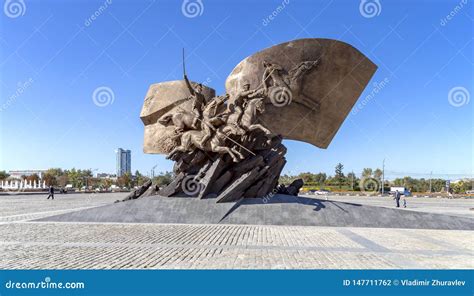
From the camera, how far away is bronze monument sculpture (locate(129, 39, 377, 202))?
14477mm

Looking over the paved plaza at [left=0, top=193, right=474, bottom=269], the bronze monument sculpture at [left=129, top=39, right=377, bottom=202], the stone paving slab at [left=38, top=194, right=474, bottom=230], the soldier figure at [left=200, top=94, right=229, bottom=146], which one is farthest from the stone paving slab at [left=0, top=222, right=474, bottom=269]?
the soldier figure at [left=200, top=94, right=229, bottom=146]

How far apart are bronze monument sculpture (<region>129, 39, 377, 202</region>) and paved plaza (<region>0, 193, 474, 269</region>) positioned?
3.50 metres

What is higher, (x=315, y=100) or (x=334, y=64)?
(x=334, y=64)

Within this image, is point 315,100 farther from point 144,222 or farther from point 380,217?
point 144,222

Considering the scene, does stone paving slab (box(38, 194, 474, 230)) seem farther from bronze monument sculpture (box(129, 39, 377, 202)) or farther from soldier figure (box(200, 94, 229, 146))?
soldier figure (box(200, 94, 229, 146))

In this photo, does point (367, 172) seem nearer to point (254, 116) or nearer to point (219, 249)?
point (254, 116)

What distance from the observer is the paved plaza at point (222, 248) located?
6418mm

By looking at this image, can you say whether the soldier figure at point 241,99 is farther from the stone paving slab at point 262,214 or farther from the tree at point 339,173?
the tree at point 339,173

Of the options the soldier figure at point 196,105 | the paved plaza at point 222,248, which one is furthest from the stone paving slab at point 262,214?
the soldier figure at point 196,105

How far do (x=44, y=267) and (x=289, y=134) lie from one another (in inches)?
608

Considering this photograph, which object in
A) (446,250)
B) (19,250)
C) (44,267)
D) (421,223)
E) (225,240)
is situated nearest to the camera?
(44,267)

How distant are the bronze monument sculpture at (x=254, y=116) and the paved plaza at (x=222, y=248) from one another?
350cm

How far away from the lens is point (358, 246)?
8.44 meters

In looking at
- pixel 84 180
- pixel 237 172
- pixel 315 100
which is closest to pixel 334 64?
pixel 315 100
